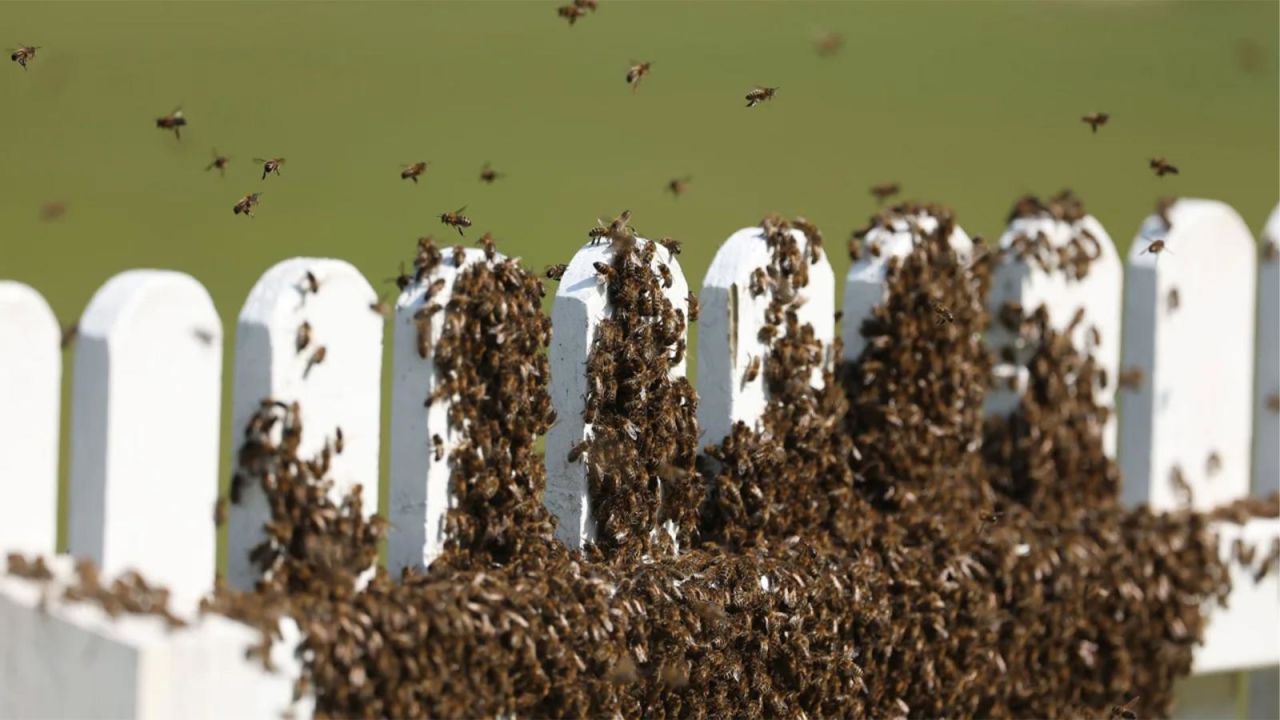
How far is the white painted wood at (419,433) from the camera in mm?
4152

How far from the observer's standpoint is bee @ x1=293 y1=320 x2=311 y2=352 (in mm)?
3908

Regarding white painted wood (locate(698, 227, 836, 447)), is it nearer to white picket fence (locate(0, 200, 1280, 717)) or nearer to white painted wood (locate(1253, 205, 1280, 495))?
white picket fence (locate(0, 200, 1280, 717))

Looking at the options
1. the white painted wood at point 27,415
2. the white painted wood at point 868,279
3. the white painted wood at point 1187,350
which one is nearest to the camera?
the white painted wood at point 27,415

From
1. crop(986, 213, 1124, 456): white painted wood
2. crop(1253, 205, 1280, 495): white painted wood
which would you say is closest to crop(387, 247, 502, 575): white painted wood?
crop(986, 213, 1124, 456): white painted wood

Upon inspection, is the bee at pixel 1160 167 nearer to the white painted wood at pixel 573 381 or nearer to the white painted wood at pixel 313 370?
the white painted wood at pixel 573 381

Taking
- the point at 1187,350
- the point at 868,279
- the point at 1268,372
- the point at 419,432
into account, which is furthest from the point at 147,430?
the point at 1268,372

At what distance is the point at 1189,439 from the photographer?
Result: 237 inches

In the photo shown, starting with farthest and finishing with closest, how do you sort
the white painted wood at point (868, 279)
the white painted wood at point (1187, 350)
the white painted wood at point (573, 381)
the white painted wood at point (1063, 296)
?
the white painted wood at point (1187, 350) → the white painted wood at point (1063, 296) → the white painted wood at point (868, 279) → the white painted wood at point (573, 381)

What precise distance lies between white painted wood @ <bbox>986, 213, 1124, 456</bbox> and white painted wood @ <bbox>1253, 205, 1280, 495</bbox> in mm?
788

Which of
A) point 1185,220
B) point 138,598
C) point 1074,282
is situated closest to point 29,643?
point 138,598

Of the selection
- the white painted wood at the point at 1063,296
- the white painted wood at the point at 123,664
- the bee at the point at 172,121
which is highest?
the bee at the point at 172,121

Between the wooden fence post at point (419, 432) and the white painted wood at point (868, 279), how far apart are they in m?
1.36

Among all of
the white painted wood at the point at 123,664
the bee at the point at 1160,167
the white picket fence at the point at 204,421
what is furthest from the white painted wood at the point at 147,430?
the bee at the point at 1160,167

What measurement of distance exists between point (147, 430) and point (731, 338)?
5.44 ft
